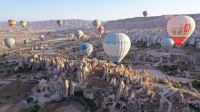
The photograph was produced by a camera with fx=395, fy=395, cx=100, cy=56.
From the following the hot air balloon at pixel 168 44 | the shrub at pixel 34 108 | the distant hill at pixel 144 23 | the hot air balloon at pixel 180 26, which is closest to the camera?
the shrub at pixel 34 108

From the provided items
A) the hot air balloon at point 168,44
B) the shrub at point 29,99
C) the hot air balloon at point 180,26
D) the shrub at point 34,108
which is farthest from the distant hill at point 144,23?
the shrub at point 34,108

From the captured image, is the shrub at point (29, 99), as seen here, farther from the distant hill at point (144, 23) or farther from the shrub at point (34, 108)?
the distant hill at point (144, 23)

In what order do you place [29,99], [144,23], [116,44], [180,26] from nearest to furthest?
[29,99] < [116,44] < [180,26] < [144,23]

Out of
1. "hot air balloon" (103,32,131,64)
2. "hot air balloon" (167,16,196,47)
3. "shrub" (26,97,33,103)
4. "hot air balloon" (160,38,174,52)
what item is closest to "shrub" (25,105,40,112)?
"shrub" (26,97,33,103)

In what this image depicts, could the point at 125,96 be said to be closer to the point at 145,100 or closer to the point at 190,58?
the point at 145,100

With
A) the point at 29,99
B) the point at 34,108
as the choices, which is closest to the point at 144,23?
the point at 29,99

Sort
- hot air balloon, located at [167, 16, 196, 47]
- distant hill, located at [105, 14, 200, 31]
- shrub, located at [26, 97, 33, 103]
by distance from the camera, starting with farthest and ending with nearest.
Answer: distant hill, located at [105, 14, 200, 31] → hot air balloon, located at [167, 16, 196, 47] → shrub, located at [26, 97, 33, 103]

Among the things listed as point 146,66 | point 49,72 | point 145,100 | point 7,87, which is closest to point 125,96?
point 145,100

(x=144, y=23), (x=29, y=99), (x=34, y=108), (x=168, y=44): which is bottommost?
(x=34, y=108)

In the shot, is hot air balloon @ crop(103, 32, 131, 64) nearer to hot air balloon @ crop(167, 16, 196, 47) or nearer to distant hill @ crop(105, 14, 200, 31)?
hot air balloon @ crop(167, 16, 196, 47)

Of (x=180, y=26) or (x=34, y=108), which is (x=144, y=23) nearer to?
(x=180, y=26)

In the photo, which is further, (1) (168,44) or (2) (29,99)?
(1) (168,44)
